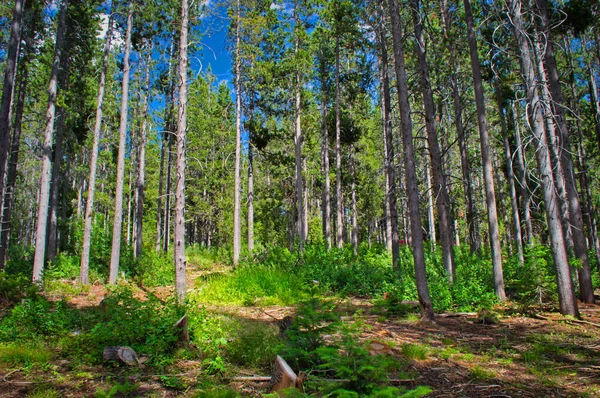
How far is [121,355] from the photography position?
5.19 meters

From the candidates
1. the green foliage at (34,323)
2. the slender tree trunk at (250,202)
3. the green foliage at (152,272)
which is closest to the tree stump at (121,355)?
the green foliage at (34,323)

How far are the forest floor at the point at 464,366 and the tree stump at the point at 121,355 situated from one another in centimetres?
15

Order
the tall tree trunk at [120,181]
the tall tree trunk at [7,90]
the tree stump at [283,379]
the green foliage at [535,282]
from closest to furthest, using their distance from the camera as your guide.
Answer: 1. the tree stump at [283,379]
2. the green foliage at [535,282]
3. the tall tree trunk at [7,90]
4. the tall tree trunk at [120,181]

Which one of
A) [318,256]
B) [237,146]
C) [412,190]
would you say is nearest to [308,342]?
[412,190]

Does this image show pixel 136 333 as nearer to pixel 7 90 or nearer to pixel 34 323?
pixel 34 323

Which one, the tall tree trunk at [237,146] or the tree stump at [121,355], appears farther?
the tall tree trunk at [237,146]

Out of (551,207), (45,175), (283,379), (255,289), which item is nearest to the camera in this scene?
(283,379)

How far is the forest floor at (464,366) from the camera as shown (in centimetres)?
429

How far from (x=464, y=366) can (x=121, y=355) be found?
15.6ft

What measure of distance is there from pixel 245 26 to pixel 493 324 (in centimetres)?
1802

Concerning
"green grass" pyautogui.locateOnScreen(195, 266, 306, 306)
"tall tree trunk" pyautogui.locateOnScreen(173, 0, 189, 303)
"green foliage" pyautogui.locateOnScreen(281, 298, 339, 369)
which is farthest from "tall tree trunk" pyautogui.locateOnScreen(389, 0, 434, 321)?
"tall tree trunk" pyautogui.locateOnScreen(173, 0, 189, 303)

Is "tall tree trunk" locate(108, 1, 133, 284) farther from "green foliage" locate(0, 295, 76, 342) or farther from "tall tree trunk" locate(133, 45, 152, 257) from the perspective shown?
"green foliage" locate(0, 295, 76, 342)

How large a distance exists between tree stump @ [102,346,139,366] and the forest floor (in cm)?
15

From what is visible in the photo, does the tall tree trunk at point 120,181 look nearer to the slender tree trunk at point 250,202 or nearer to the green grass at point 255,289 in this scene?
the green grass at point 255,289
